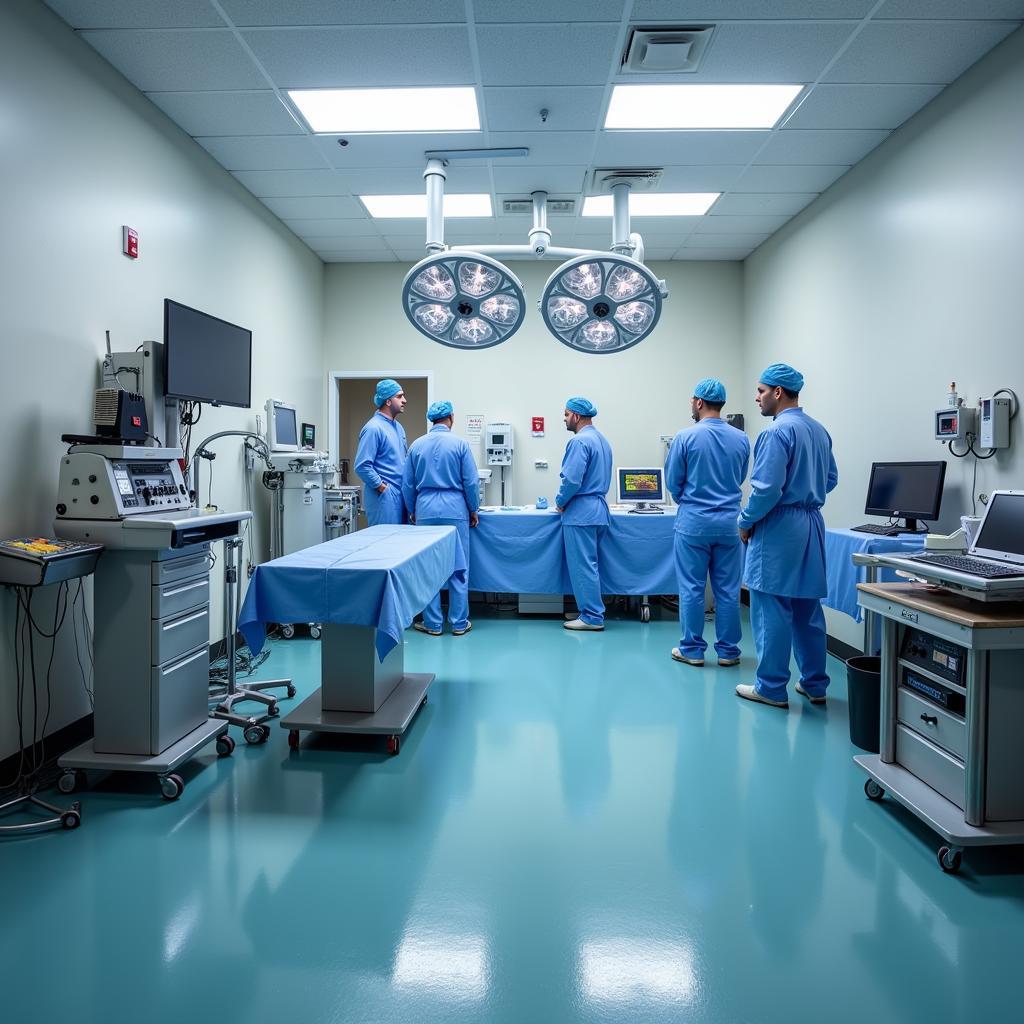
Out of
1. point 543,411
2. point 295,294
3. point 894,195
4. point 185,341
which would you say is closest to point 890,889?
point 185,341

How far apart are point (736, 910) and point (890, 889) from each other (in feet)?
1.59

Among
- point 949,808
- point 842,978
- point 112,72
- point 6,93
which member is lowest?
point 842,978

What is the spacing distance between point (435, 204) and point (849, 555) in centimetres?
299

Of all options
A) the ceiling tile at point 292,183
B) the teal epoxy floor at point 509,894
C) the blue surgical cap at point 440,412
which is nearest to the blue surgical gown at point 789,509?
the teal epoxy floor at point 509,894

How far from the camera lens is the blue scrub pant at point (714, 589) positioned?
13.7 ft

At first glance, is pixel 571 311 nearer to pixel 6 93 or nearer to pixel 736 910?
pixel 6 93

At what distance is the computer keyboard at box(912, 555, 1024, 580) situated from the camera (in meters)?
2.01

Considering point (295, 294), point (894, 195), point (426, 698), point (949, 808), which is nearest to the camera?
point (949, 808)

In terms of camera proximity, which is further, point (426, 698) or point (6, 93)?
point (426, 698)

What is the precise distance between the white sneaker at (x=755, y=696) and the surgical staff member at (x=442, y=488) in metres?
2.12

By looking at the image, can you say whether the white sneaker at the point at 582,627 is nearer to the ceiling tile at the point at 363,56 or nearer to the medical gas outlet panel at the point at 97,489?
the medical gas outlet panel at the point at 97,489

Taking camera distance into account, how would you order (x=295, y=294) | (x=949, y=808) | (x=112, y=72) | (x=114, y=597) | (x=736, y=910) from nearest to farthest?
(x=736, y=910)
(x=949, y=808)
(x=114, y=597)
(x=112, y=72)
(x=295, y=294)

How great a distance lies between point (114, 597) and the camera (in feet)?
8.10

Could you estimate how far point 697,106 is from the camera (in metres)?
3.53
